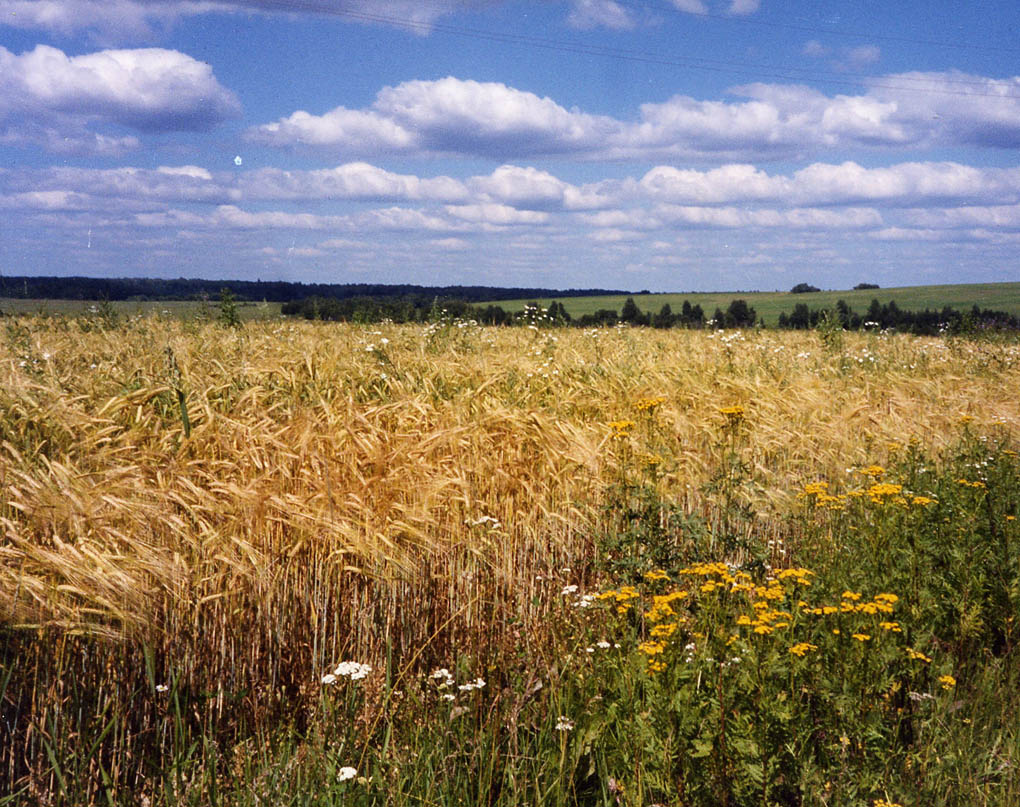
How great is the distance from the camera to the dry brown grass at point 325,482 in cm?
332

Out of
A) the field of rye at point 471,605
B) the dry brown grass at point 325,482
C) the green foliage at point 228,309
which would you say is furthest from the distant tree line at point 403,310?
the field of rye at point 471,605

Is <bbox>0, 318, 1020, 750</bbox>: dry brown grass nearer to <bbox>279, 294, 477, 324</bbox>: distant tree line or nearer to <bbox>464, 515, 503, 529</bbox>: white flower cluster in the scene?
<bbox>464, 515, 503, 529</bbox>: white flower cluster

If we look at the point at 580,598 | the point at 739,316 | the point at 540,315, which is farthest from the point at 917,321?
the point at 580,598

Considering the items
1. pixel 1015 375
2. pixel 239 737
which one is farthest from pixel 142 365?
pixel 1015 375

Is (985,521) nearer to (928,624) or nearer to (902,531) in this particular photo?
(902,531)

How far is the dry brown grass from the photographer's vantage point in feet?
10.9

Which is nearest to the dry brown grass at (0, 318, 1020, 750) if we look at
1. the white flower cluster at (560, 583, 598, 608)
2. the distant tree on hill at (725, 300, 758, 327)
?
the white flower cluster at (560, 583, 598, 608)

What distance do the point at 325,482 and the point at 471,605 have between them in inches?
39.8

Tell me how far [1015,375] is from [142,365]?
34.8 feet

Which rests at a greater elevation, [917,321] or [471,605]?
[917,321]

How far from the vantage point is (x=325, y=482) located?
3.97 meters

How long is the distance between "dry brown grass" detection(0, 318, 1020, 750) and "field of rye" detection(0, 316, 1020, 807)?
0.9 inches

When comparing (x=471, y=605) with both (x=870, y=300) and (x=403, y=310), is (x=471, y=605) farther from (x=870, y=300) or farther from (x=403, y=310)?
(x=870, y=300)

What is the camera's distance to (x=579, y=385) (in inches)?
258
